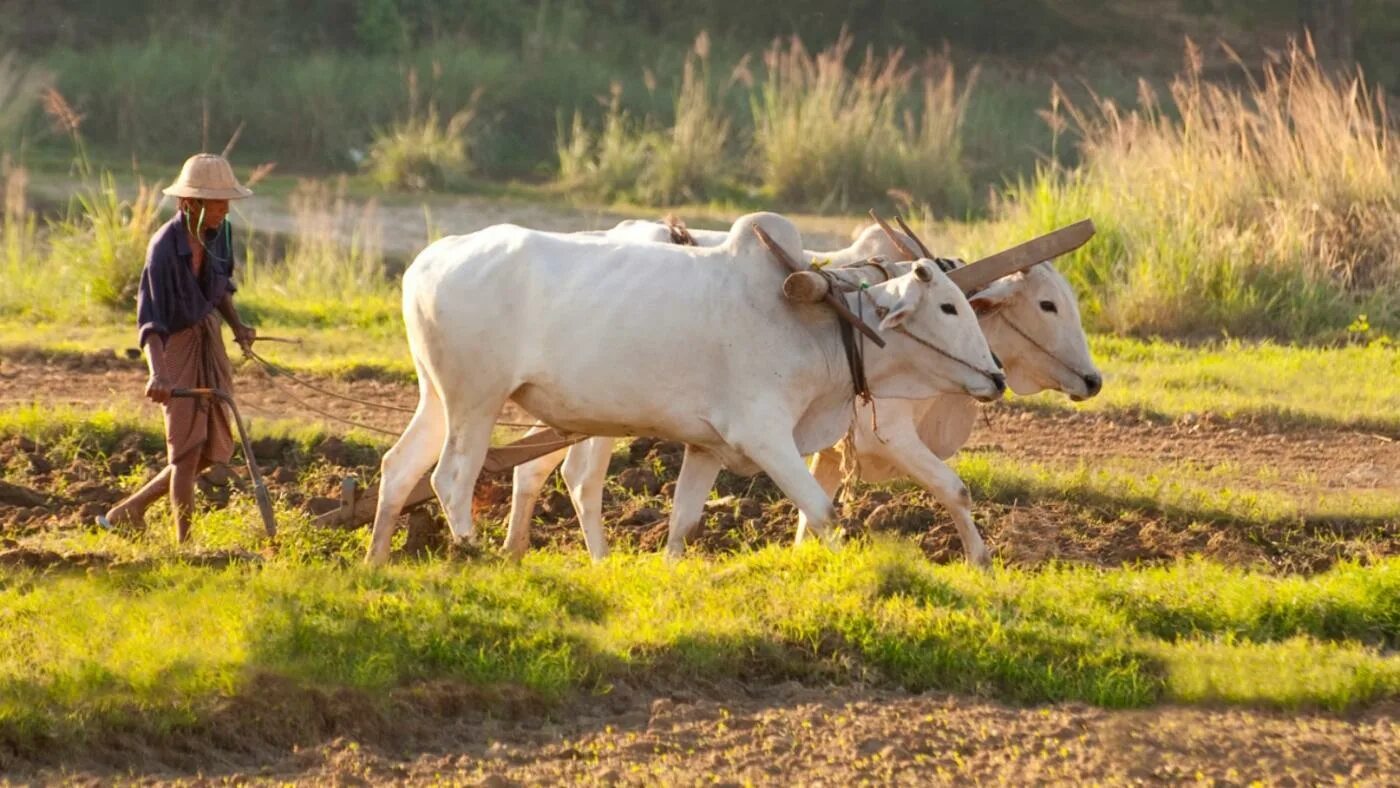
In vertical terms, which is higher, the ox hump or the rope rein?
the ox hump

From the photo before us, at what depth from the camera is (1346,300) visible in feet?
41.6

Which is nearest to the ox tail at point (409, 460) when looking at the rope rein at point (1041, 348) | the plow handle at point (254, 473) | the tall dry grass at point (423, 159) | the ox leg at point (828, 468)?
the plow handle at point (254, 473)

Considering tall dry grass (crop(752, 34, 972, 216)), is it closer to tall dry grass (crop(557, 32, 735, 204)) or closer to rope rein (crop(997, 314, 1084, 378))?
tall dry grass (crop(557, 32, 735, 204))

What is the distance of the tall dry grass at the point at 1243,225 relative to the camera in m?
12.6

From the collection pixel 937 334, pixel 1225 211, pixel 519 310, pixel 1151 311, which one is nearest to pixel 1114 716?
pixel 937 334

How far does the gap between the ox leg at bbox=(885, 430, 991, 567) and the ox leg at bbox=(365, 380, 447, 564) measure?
5.18 ft

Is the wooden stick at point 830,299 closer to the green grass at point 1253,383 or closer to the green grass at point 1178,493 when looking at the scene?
the green grass at point 1178,493

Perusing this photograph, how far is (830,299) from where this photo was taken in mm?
6906

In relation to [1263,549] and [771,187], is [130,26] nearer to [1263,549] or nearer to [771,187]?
[771,187]

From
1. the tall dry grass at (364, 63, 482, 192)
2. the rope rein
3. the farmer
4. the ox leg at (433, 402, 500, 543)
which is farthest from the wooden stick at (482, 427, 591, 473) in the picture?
the tall dry grass at (364, 63, 482, 192)

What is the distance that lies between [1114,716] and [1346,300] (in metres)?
7.53

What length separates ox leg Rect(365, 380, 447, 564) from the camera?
7.18m

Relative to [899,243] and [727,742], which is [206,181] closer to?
[899,243]

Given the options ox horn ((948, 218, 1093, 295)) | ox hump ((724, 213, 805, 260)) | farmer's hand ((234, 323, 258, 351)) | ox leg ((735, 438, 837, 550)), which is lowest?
ox leg ((735, 438, 837, 550))
